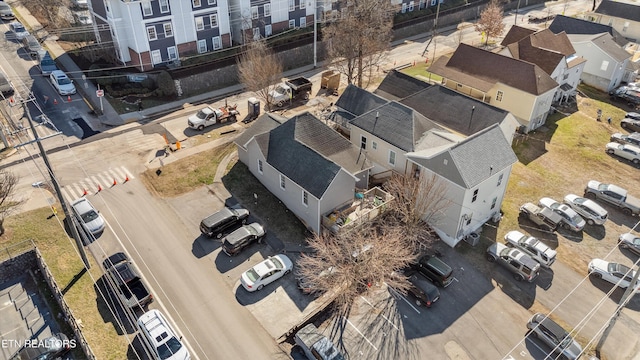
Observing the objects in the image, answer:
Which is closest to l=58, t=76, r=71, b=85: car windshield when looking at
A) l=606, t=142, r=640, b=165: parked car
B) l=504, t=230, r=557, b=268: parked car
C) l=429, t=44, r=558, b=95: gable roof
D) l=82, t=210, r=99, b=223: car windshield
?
l=82, t=210, r=99, b=223: car windshield

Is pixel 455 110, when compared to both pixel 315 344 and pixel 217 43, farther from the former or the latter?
pixel 217 43

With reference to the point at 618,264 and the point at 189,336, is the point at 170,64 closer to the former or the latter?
the point at 189,336

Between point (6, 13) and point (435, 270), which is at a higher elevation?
point (6, 13)

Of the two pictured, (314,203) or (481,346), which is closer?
(481,346)

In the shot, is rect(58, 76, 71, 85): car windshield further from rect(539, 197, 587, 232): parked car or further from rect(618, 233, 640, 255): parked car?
rect(618, 233, 640, 255): parked car

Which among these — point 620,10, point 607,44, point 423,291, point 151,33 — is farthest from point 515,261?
point 620,10

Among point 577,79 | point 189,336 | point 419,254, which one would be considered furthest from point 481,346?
point 577,79
